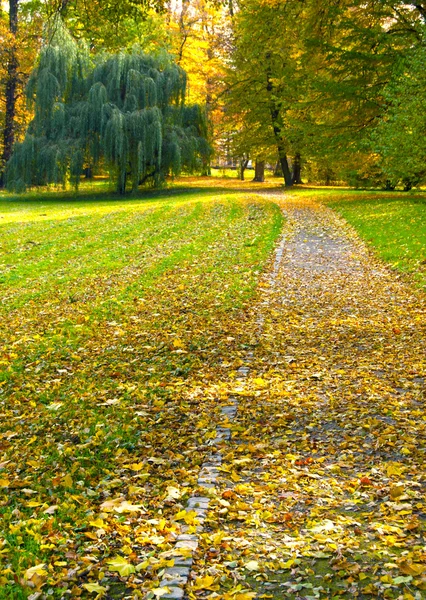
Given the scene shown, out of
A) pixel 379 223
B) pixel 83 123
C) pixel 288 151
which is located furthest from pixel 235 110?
pixel 379 223

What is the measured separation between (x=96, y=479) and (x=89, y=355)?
119 inches

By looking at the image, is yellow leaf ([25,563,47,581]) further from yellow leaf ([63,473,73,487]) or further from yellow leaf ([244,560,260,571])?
yellow leaf ([244,560,260,571])

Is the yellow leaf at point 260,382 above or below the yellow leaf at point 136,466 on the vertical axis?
above

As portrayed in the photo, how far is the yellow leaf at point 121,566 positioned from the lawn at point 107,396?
0.01 metres

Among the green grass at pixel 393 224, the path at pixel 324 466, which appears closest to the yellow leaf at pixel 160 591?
the path at pixel 324 466

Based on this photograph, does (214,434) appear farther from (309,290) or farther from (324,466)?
(309,290)

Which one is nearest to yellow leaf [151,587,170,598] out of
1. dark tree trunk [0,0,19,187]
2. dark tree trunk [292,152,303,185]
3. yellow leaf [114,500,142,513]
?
yellow leaf [114,500,142,513]

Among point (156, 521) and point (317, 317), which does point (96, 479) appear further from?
point (317, 317)

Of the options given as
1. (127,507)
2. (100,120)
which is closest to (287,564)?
(127,507)

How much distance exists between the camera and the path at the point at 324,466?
3.15 meters

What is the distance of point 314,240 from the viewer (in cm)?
1546

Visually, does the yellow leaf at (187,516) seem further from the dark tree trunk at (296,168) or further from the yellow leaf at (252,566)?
the dark tree trunk at (296,168)

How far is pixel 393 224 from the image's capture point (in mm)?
16625

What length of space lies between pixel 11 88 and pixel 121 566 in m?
37.8
